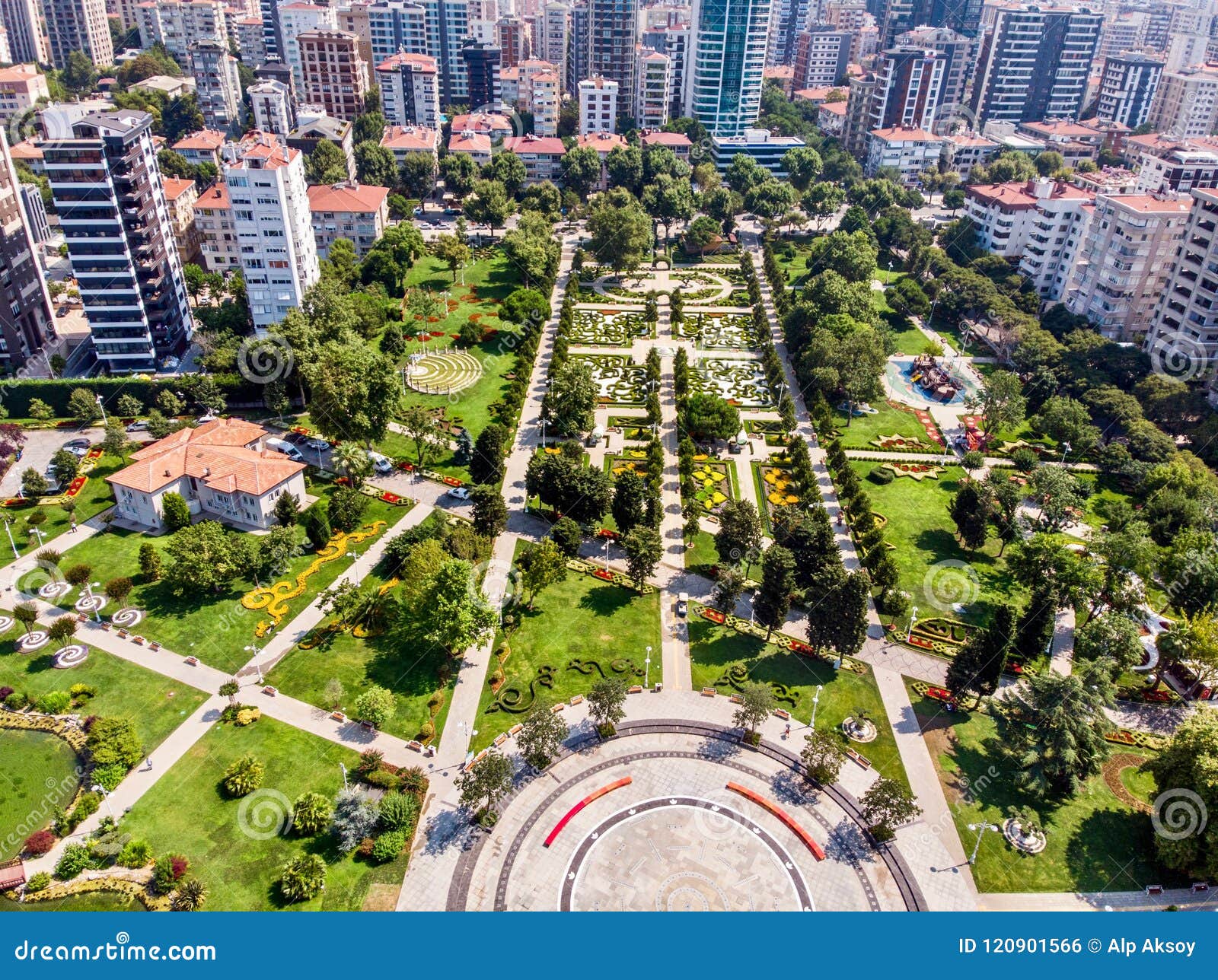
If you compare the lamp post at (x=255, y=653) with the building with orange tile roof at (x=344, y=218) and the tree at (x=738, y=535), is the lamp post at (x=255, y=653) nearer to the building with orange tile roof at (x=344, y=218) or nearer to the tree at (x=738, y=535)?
the tree at (x=738, y=535)

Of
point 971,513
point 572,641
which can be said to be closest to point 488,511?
point 572,641

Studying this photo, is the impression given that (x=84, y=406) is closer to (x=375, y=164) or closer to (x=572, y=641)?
(x=572, y=641)

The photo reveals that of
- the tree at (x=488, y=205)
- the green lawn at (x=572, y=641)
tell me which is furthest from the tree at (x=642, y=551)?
the tree at (x=488, y=205)

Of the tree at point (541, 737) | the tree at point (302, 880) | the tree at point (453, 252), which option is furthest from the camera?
the tree at point (453, 252)

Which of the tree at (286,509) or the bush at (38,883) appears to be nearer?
the bush at (38,883)

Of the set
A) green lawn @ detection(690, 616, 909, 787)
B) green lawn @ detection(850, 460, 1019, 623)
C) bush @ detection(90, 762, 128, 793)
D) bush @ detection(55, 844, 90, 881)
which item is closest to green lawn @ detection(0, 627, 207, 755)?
bush @ detection(90, 762, 128, 793)

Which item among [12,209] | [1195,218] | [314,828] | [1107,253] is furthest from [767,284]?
[314,828]

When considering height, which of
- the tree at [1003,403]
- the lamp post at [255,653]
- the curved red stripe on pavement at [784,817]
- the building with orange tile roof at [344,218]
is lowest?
the curved red stripe on pavement at [784,817]

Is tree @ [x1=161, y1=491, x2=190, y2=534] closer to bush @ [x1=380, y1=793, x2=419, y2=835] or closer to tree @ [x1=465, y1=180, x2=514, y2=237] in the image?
bush @ [x1=380, y1=793, x2=419, y2=835]
